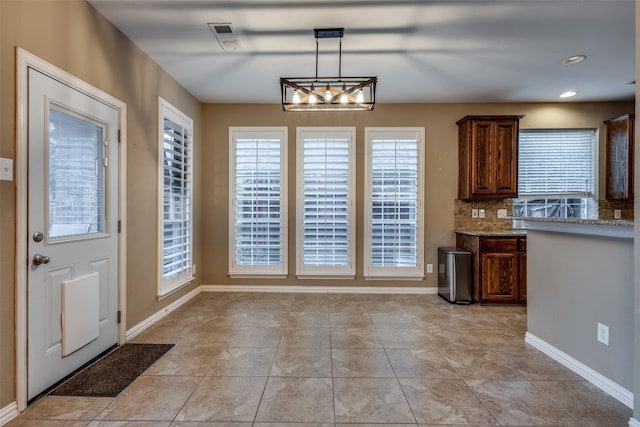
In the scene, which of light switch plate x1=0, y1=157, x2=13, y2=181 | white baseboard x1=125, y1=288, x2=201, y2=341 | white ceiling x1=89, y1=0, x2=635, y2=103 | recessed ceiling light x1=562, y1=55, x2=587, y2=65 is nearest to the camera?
light switch plate x1=0, y1=157, x2=13, y2=181

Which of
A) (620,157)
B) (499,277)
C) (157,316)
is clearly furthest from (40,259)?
(620,157)

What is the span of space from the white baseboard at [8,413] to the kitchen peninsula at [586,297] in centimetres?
383

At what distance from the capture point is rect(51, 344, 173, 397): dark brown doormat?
2.07 metres

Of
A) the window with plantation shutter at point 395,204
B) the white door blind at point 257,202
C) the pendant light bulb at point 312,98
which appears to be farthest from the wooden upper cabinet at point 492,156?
the white door blind at point 257,202

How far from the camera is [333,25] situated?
2.62 metres

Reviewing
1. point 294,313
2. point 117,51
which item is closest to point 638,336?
point 294,313

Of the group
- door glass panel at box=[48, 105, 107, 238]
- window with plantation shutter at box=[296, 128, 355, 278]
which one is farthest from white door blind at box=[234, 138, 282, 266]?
door glass panel at box=[48, 105, 107, 238]

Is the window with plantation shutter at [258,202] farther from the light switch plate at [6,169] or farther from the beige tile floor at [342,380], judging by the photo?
the light switch plate at [6,169]

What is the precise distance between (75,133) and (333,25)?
2.25 m

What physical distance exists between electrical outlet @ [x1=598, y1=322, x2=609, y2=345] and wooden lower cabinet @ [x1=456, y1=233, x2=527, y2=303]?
5.98ft

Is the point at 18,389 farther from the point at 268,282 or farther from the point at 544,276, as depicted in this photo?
the point at 544,276

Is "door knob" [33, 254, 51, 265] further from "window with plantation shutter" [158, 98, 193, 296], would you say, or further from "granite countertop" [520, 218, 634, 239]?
"granite countertop" [520, 218, 634, 239]

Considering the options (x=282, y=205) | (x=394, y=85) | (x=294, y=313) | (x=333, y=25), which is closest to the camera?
(x=333, y=25)

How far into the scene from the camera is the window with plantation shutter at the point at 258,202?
4500 mm
